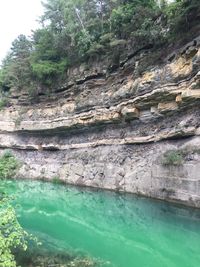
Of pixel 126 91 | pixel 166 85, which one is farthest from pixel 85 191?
pixel 166 85

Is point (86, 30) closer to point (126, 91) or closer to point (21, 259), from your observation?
point (126, 91)

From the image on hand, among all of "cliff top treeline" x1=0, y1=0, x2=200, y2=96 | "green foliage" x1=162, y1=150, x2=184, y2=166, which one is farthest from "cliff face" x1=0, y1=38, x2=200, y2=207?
"cliff top treeline" x1=0, y1=0, x2=200, y2=96

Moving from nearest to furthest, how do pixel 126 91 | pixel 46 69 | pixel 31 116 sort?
pixel 126 91, pixel 46 69, pixel 31 116

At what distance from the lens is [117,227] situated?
1052 centimetres

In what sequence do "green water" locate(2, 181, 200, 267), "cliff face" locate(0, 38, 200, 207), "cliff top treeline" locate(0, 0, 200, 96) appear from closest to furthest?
"green water" locate(2, 181, 200, 267), "cliff face" locate(0, 38, 200, 207), "cliff top treeline" locate(0, 0, 200, 96)

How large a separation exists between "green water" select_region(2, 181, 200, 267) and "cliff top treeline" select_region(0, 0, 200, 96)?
7958 millimetres

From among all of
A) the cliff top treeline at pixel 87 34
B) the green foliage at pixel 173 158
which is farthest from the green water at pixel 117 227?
the cliff top treeline at pixel 87 34

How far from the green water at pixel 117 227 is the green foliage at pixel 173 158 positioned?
1649 millimetres

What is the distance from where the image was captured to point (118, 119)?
17312mm

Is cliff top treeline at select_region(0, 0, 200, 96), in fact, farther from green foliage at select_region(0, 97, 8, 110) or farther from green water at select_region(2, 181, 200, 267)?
green water at select_region(2, 181, 200, 267)

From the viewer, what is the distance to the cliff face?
42.7ft

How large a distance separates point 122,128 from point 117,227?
7930 mm

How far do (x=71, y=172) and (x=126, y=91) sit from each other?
6.03m

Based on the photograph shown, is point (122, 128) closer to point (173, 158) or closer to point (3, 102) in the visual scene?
point (173, 158)
